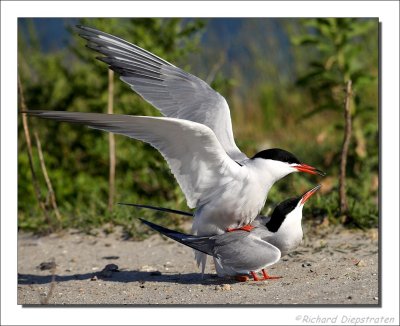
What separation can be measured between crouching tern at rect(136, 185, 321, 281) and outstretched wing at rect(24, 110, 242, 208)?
23 centimetres

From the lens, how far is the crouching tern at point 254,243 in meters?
4.07

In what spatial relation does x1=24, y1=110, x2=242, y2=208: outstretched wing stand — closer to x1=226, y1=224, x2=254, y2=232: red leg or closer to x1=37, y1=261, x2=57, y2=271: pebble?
x1=226, y1=224, x2=254, y2=232: red leg

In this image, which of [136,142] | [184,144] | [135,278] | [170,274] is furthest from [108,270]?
[136,142]

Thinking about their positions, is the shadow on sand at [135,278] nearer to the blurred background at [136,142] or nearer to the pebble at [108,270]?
the pebble at [108,270]

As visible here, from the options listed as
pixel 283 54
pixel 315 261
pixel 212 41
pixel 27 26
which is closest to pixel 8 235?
pixel 315 261

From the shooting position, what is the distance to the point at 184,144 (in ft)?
13.0

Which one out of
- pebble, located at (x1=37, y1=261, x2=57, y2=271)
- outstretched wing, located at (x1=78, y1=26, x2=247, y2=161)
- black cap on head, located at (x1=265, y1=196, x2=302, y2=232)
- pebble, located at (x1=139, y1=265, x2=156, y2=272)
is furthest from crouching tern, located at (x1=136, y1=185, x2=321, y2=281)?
pebble, located at (x1=37, y1=261, x2=57, y2=271)

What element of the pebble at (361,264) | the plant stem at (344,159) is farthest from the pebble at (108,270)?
the plant stem at (344,159)

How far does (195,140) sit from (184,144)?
0.28ft

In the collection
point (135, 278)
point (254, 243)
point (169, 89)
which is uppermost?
point (169, 89)

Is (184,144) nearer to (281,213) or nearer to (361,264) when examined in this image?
(281,213)

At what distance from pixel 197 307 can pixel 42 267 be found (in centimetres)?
134

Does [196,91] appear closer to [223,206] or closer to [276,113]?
[223,206]

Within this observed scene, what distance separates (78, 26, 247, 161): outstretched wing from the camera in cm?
434
